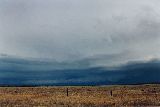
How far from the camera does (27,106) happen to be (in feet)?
146

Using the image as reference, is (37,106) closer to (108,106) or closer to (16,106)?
(16,106)

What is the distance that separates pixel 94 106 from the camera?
46438mm

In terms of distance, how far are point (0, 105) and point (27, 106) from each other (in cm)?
359

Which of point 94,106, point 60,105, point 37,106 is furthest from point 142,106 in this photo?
point 37,106

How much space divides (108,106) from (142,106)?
4.58 meters

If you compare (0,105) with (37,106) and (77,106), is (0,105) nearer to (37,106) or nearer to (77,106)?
(37,106)

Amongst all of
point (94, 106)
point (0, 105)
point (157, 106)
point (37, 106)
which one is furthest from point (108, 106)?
point (0, 105)

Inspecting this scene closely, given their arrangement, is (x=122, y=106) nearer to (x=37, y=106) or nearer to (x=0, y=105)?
(x=37, y=106)

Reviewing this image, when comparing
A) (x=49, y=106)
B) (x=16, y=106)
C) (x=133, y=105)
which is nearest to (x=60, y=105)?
(x=49, y=106)

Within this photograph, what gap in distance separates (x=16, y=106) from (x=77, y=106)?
7835 mm

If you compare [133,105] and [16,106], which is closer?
[16,106]

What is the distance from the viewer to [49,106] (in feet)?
147

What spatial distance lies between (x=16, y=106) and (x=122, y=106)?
13.8m

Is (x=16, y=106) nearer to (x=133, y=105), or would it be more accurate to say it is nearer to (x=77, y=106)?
(x=77, y=106)
